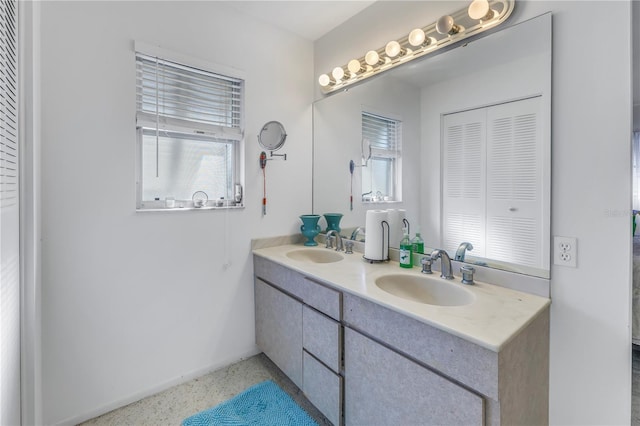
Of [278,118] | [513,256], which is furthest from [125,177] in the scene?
[513,256]

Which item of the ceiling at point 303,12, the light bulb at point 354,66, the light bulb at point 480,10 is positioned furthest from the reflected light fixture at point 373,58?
the light bulb at point 480,10

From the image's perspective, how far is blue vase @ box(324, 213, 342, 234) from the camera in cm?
228

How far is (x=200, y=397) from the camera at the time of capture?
1.79 metres

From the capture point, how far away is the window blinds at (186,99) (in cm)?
175

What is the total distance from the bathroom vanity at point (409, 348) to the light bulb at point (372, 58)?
1.28 m

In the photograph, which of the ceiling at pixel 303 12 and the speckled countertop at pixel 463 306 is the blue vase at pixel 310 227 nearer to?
the speckled countertop at pixel 463 306

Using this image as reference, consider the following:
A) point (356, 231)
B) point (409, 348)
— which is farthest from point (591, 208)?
point (356, 231)

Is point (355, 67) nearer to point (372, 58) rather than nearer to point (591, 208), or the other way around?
point (372, 58)

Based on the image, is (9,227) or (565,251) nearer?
(9,227)

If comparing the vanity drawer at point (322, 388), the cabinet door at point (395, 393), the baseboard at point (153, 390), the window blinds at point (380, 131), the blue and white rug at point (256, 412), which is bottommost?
the blue and white rug at point (256, 412)

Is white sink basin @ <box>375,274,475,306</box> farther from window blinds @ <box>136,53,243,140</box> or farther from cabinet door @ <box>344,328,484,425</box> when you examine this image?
window blinds @ <box>136,53,243,140</box>

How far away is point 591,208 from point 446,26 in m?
1.05

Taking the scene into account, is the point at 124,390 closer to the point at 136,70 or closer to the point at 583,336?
the point at 136,70

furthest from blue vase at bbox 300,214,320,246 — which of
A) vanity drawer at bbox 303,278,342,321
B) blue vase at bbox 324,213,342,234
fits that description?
vanity drawer at bbox 303,278,342,321
